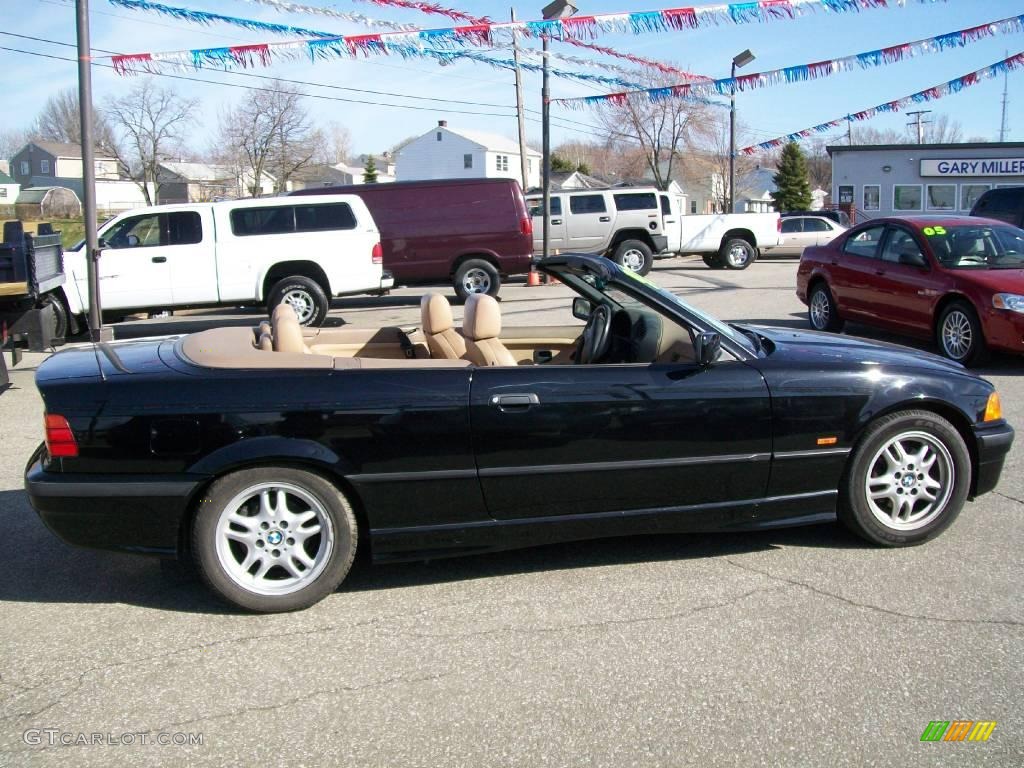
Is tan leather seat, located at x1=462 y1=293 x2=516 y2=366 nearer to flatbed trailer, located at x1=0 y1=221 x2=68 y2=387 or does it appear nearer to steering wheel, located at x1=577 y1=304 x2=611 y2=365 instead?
steering wheel, located at x1=577 y1=304 x2=611 y2=365

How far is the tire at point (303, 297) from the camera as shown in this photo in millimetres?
13023

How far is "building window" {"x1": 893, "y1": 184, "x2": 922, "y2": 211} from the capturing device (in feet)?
123

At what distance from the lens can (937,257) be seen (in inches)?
364

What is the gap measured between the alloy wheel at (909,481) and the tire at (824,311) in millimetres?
6703

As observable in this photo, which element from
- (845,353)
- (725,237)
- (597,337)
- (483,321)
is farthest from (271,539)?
(725,237)

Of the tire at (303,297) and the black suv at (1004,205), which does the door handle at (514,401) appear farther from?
the black suv at (1004,205)

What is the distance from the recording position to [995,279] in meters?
8.69

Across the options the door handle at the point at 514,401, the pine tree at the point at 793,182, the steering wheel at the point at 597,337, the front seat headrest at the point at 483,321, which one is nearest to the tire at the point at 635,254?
the steering wheel at the point at 597,337

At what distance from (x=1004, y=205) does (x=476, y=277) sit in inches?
380

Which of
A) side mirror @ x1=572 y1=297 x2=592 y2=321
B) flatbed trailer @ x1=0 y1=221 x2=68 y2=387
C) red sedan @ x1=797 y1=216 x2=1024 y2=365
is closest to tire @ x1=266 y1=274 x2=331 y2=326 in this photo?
flatbed trailer @ x1=0 y1=221 x2=68 y2=387

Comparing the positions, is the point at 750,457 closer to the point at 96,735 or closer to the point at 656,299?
the point at 656,299

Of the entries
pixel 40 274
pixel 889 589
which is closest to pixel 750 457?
pixel 889 589

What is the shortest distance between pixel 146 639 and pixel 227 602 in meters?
0.36

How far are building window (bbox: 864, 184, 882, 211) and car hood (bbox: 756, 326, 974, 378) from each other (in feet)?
119
